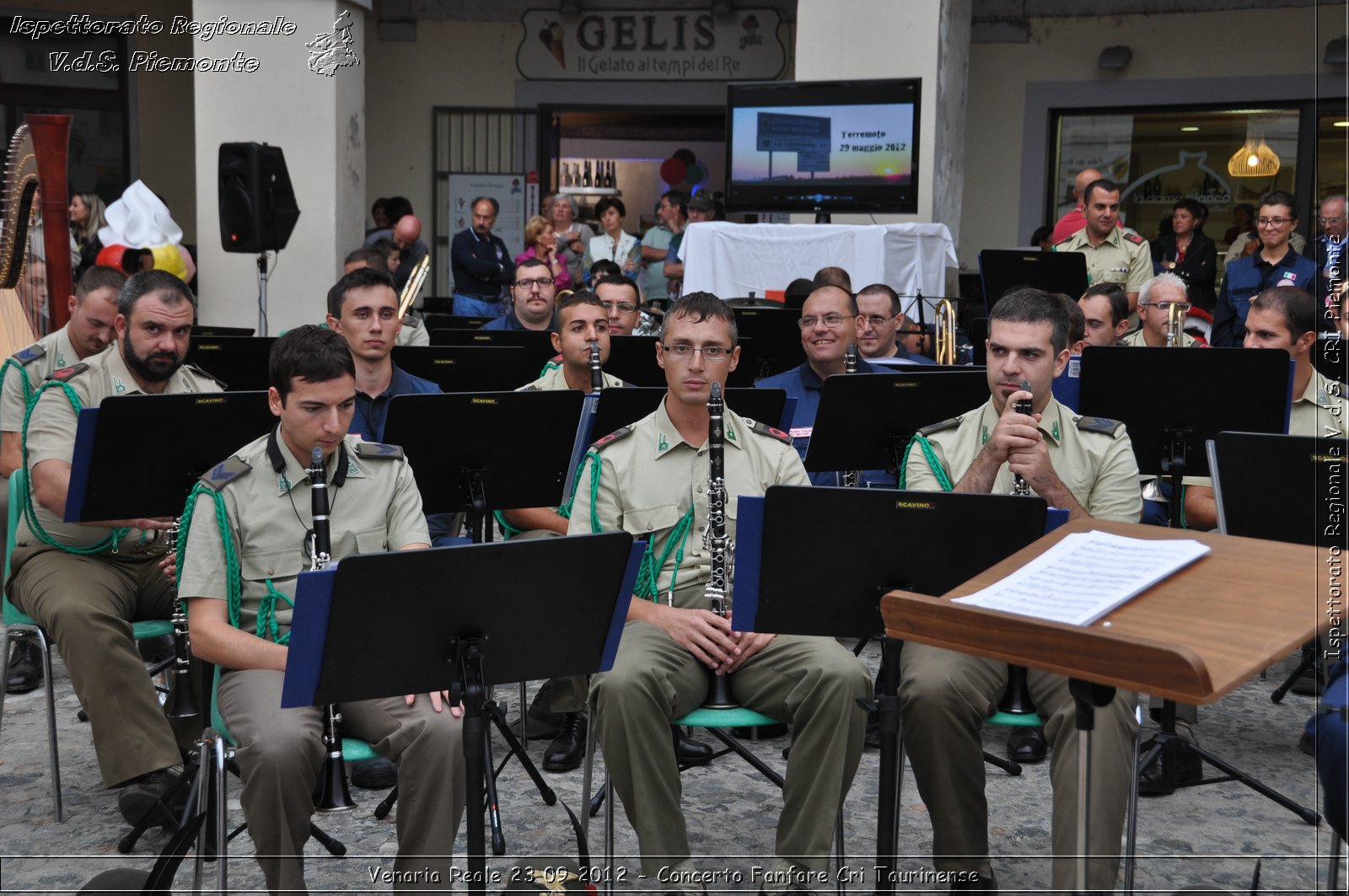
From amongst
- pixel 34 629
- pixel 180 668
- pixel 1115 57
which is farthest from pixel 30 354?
pixel 1115 57

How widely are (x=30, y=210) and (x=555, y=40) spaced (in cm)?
862

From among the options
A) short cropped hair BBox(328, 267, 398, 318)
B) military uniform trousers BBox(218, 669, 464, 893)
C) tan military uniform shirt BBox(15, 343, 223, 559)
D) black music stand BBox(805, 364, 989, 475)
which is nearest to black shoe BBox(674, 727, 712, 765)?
black music stand BBox(805, 364, 989, 475)

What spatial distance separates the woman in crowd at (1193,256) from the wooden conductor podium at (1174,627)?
A: 7.90 metres

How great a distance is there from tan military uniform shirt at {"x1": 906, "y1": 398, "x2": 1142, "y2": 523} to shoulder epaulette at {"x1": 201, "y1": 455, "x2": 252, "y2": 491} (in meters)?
1.90

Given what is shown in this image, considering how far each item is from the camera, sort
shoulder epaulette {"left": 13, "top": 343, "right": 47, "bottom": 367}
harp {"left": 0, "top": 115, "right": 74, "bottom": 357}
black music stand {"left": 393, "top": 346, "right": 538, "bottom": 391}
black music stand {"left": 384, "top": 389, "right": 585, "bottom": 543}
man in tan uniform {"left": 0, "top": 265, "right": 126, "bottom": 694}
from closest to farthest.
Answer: black music stand {"left": 384, "top": 389, "right": 585, "bottom": 543}
man in tan uniform {"left": 0, "top": 265, "right": 126, "bottom": 694}
shoulder epaulette {"left": 13, "top": 343, "right": 47, "bottom": 367}
black music stand {"left": 393, "top": 346, "right": 538, "bottom": 391}
harp {"left": 0, "top": 115, "right": 74, "bottom": 357}

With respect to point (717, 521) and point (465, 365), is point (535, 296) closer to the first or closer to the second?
point (465, 365)

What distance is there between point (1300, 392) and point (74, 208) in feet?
26.0

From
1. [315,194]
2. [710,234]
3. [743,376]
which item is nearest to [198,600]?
[743,376]

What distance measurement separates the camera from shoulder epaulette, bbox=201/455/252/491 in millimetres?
3381

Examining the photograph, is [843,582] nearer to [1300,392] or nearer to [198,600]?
[198,600]

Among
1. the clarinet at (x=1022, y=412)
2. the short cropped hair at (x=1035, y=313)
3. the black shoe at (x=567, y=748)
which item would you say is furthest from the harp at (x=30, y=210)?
the clarinet at (x=1022, y=412)

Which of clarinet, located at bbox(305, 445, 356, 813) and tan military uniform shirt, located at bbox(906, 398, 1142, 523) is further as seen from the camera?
tan military uniform shirt, located at bbox(906, 398, 1142, 523)

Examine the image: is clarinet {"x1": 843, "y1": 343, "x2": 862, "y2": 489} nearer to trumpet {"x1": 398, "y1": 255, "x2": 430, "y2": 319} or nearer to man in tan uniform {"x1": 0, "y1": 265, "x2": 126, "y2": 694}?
trumpet {"x1": 398, "y1": 255, "x2": 430, "y2": 319}

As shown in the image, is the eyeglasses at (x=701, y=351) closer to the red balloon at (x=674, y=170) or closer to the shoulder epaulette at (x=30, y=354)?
the shoulder epaulette at (x=30, y=354)
